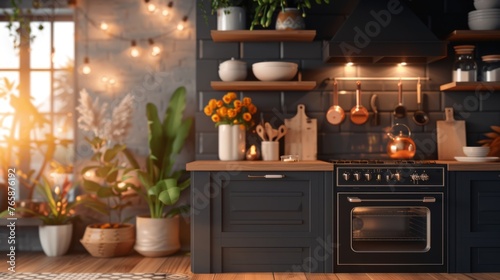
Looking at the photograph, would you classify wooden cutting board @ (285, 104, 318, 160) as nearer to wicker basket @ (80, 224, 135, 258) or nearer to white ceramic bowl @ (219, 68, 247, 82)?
white ceramic bowl @ (219, 68, 247, 82)

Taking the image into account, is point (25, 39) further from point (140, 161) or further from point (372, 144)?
point (372, 144)

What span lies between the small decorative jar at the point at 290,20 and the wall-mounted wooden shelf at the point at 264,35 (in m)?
0.07

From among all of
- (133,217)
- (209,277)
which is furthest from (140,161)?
(209,277)

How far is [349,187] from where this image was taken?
134 inches

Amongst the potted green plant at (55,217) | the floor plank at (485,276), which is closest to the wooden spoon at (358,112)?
the floor plank at (485,276)

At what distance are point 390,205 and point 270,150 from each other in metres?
0.95

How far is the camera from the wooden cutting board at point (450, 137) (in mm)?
3959

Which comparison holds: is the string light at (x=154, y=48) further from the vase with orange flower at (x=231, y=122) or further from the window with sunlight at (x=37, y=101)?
the vase with orange flower at (x=231, y=122)

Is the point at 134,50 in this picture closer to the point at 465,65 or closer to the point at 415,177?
the point at 415,177

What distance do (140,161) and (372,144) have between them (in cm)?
190

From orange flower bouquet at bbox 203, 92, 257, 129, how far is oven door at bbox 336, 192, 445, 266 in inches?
34.9

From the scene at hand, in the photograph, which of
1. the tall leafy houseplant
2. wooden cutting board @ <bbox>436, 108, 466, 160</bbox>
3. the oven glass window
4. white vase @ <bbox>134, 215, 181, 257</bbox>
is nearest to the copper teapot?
wooden cutting board @ <bbox>436, 108, 466, 160</bbox>

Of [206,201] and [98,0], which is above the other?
[98,0]

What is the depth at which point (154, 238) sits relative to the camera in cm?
394
